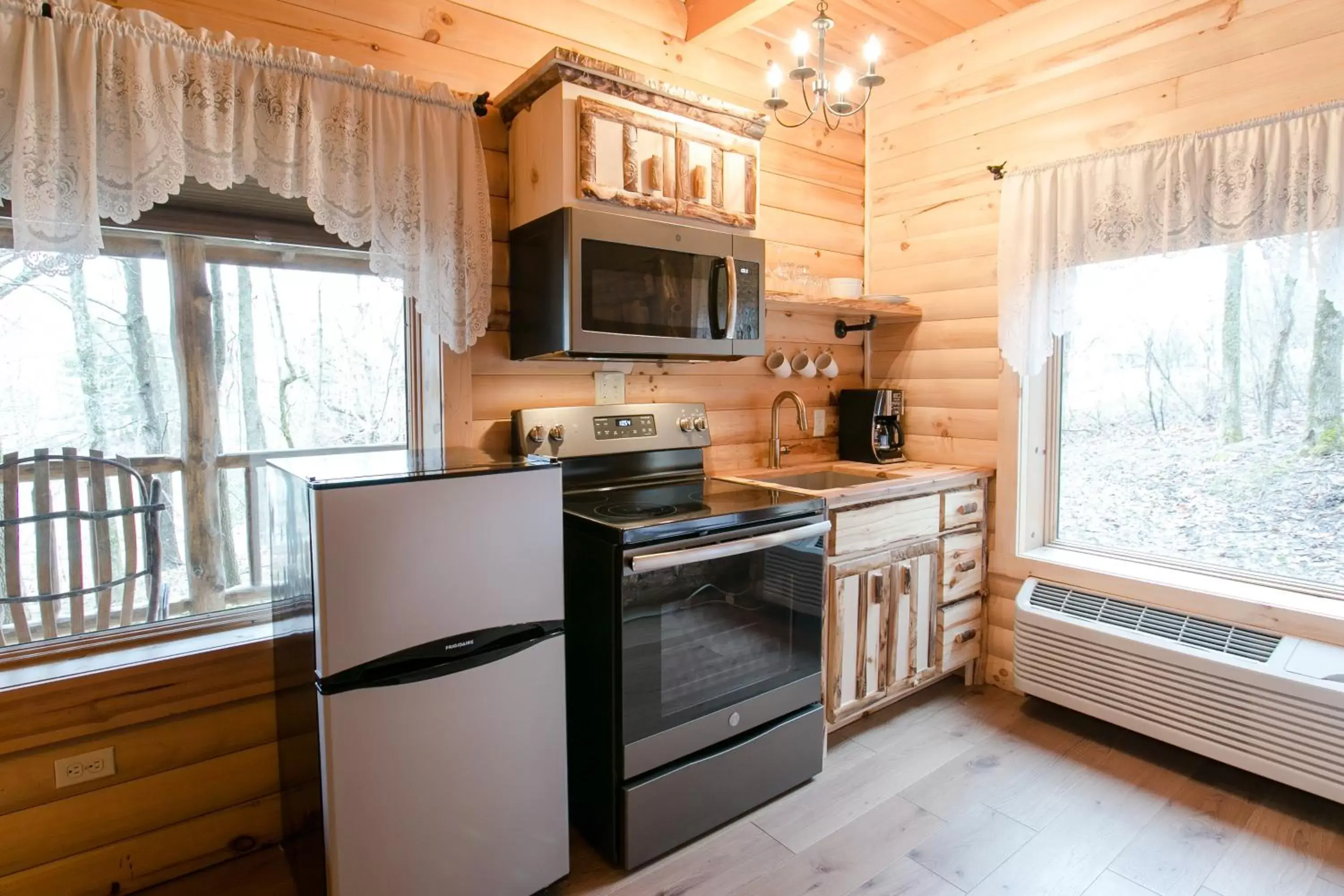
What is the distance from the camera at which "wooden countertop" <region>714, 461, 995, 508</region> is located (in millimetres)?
2385

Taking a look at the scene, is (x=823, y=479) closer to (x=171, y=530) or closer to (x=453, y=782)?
(x=453, y=782)

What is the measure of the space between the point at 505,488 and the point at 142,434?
1.12 metres

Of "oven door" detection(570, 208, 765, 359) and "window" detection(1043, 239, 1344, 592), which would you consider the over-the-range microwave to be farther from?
"window" detection(1043, 239, 1344, 592)

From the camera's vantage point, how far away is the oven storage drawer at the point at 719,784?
184 cm

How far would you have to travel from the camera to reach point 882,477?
2.84 meters

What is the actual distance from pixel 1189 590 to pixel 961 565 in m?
0.76

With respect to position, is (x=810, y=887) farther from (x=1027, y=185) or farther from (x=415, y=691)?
(x=1027, y=185)

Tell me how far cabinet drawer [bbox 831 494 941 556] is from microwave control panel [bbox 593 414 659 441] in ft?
2.28

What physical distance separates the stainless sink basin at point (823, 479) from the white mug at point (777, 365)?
42 cm

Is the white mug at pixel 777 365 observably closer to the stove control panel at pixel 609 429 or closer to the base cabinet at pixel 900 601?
the stove control panel at pixel 609 429

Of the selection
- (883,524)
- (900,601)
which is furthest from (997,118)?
(900,601)

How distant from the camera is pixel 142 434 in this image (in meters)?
1.92

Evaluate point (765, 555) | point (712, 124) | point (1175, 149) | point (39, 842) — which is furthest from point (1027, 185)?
point (39, 842)

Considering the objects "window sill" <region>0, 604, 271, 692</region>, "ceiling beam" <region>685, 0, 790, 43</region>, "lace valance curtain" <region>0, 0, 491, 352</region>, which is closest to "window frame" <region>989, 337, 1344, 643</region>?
"ceiling beam" <region>685, 0, 790, 43</region>
